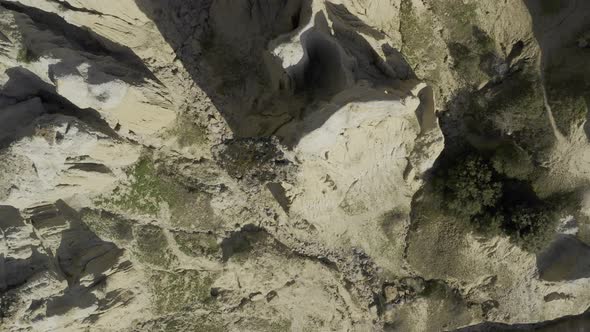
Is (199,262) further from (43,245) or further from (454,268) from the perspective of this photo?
(454,268)

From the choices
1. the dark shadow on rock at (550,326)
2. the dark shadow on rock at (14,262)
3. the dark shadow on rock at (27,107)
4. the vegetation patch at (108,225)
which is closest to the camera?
the dark shadow on rock at (27,107)

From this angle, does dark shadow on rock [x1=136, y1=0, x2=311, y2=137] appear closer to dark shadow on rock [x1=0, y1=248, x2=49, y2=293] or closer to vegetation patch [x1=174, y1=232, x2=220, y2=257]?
vegetation patch [x1=174, y1=232, x2=220, y2=257]

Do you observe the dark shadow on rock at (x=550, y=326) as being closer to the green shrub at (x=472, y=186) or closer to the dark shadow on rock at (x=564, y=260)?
the dark shadow on rock at (x=564, y=260)

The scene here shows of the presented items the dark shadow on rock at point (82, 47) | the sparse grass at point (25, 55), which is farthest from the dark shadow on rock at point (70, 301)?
the sparse grass at point (25, 55)

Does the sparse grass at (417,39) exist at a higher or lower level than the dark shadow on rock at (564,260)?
higher

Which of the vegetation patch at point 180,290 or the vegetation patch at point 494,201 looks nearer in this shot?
the vegetation patch at point 180,290

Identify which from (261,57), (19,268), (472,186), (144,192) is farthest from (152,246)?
(472,186)
